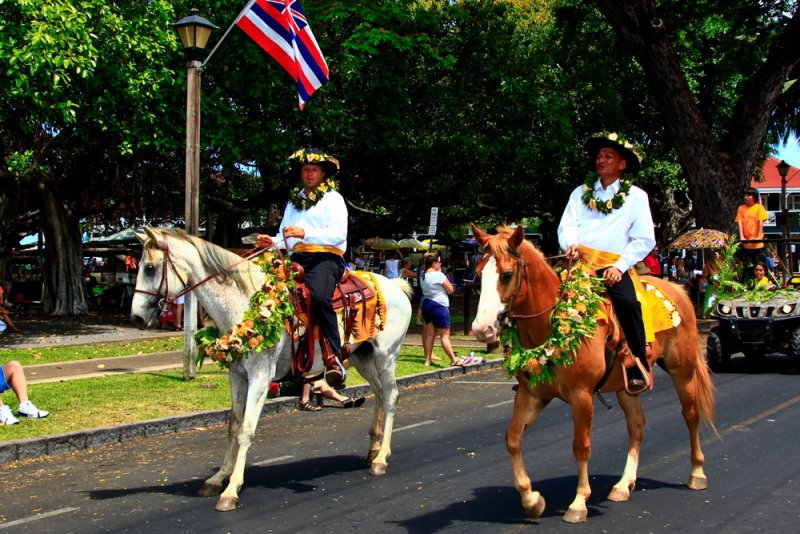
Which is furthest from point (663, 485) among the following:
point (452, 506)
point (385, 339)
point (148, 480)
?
point (148, 480)

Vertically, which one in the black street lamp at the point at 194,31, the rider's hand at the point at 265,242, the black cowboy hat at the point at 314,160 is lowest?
the rider's hand at the point at 265,242

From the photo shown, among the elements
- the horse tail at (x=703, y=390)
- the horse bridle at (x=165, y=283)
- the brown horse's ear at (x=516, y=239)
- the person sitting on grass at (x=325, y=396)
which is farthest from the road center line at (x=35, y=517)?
the horse tail at (x=703, y=390)

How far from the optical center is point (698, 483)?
749 cm

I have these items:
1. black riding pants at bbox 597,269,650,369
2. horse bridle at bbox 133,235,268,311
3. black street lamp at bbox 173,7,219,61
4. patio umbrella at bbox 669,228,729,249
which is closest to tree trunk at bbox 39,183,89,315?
black street lamp at bbox 173,7,219,61

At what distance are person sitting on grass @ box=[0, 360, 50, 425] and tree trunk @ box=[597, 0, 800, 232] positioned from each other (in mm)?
16742

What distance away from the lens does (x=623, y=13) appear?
21.8 meters

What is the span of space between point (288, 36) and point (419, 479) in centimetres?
1007

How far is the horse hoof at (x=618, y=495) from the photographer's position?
23.2 feet

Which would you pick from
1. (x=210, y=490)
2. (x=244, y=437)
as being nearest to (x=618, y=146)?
(x=244, y=437)

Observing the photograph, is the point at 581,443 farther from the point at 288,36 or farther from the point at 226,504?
the point at 288,36

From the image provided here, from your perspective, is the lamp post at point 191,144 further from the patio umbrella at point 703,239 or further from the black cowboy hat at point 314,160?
the patio umbrella at point 703,239

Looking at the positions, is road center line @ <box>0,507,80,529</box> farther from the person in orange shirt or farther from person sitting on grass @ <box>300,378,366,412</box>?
the person in orange shirt

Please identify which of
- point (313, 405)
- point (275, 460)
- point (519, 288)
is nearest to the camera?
point (519, 288)

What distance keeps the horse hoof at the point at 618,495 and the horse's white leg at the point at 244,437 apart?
289 cm
